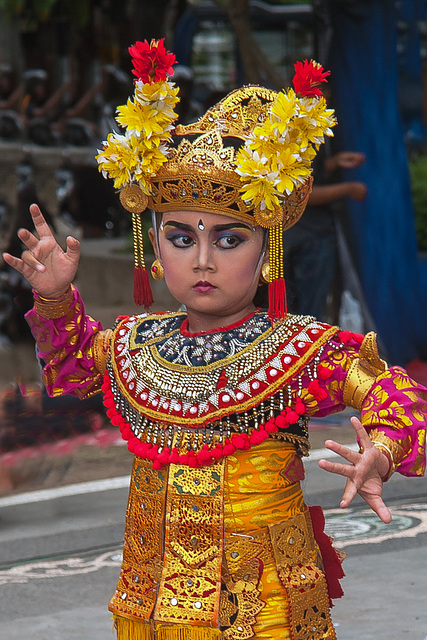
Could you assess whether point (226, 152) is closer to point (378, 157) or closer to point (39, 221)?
point (39, 221)

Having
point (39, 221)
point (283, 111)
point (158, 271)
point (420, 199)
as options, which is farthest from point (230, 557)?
point (420, 199)

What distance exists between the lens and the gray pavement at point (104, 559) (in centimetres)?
430

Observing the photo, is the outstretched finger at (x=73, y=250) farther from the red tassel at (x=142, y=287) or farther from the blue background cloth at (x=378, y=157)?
the blue background cloth at (x=378, y=157)

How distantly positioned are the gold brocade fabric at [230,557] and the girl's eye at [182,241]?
21.1 inches

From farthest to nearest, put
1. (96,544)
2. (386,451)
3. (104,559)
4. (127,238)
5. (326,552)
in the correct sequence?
(127,238), (96,544), (104,559), (326,552), (386,451)

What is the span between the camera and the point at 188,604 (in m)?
2.71

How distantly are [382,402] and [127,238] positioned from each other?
9077mm

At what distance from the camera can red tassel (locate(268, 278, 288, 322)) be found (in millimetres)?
2793

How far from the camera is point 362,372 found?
107 inches

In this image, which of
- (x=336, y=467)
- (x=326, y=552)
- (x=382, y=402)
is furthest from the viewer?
(x=326, y=552)

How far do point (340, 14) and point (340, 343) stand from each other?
5440mm

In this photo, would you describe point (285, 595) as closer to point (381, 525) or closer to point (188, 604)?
point (188, 604)

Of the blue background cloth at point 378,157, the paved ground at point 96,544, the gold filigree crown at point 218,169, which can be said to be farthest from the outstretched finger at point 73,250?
the blue background cloth at point 378,157

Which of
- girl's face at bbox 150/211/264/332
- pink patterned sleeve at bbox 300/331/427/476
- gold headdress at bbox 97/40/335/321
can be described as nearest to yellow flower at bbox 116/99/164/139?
gold headdress at bbox 97/40/335/321
